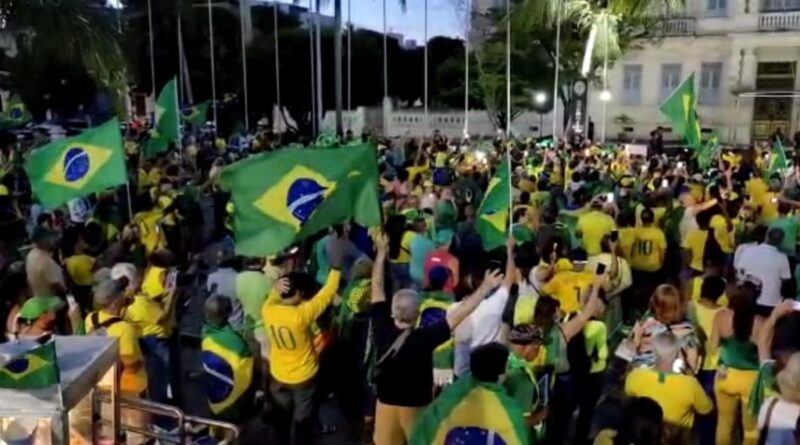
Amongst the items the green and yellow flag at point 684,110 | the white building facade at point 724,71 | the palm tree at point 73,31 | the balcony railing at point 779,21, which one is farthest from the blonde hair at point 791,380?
the balcony railing at point 779,21

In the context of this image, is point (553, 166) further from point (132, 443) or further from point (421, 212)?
point (132, 443)

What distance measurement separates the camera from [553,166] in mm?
16078

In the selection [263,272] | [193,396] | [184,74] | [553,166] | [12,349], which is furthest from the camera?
[184,74]

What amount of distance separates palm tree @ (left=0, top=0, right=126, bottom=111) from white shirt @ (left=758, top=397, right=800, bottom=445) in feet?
40.4

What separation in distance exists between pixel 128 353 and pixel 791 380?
3.61 metres

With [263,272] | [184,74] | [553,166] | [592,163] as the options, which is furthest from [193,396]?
[184,74]

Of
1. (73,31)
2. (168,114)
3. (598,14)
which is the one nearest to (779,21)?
(598,14)

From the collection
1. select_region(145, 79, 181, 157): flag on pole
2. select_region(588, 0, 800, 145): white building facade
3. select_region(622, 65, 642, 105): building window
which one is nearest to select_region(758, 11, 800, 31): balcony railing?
select_region(588, 0, 800, 145): white building facade

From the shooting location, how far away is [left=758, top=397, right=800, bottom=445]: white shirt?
4.36 meters

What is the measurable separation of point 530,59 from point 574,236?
2666 centimetres

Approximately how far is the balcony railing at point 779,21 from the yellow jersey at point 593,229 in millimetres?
33090

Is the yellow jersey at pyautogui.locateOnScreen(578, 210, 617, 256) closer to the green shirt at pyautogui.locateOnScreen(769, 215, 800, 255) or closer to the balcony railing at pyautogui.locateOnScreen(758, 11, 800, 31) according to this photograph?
the green shirt at pyautogui.locateOnScreen(769, 215, 800, 255)

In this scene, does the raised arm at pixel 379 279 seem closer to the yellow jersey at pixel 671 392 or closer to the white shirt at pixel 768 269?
the yellow jersey at pixel 671 392

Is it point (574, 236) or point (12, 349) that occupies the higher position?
point (12, 349)
